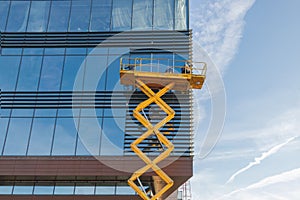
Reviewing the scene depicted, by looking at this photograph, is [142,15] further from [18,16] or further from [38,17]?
[18,16]

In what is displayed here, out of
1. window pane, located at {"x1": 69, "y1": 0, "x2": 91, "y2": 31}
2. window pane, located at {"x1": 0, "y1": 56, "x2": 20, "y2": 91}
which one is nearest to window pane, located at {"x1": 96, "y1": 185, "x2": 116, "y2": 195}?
window pane, located at {"x1": 0, "y1": 56, "x2": 20, "y2": 91}

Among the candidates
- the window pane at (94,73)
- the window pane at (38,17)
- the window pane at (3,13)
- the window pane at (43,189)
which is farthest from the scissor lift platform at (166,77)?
the window pane at (3,13)

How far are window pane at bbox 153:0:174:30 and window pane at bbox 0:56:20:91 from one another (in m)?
9.42

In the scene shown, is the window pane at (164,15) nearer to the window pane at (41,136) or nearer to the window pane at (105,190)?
the window pane at (41,136)

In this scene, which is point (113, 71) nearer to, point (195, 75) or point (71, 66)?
point (71, 66)

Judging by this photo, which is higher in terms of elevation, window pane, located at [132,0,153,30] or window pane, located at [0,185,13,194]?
window pane, located at [132,0,153,30]

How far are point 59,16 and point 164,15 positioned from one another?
7.21 metres

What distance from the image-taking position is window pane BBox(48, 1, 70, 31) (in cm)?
2062

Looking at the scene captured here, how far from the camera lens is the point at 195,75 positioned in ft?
52.9

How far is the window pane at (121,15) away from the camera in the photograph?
2028cm

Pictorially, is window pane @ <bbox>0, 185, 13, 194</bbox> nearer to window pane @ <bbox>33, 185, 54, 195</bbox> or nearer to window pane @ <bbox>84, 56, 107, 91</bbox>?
window pane @ <bbox>33, 185, 54, 195</bbox>

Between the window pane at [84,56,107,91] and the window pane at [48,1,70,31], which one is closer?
the window pane at [84,56,107,91]

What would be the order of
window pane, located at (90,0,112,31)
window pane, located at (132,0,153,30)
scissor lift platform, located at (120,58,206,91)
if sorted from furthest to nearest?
window pane, located at (90,0,112,31)
window pane, located at (132,0,153,30)
scissor lift platform, located at (120,58,206,91)

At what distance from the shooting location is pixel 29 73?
19266mm
